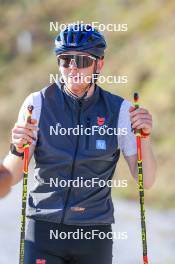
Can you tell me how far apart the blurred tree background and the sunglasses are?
12.2m

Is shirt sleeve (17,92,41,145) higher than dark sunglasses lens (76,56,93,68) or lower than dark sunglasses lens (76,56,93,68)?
lower

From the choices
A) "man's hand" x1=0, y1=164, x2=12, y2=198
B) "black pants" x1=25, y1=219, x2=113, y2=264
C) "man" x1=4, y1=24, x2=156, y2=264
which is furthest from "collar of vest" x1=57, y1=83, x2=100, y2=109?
"black pants" x1=25, y1=219, x2=113, y2=264

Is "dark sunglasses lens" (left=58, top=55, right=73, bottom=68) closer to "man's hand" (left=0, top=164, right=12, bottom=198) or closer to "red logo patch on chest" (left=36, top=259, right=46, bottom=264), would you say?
"man's hand" (left=0, top=164, right=12, bottom=198)

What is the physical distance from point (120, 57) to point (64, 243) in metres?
26.0

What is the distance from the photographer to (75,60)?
234 inches

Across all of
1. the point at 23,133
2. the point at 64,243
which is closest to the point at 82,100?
the point at 23,133

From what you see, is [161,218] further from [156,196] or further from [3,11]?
[3,11]

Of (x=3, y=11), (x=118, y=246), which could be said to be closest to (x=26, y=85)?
(x=3, y=11)

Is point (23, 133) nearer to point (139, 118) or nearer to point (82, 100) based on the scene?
point (82, 100)

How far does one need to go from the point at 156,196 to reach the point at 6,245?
5.23 m

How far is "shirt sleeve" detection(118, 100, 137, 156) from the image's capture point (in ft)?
19.6

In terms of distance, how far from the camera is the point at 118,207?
18031mm

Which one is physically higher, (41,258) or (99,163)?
(99,163)

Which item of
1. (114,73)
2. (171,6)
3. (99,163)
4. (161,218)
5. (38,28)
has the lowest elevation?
(99,163)
